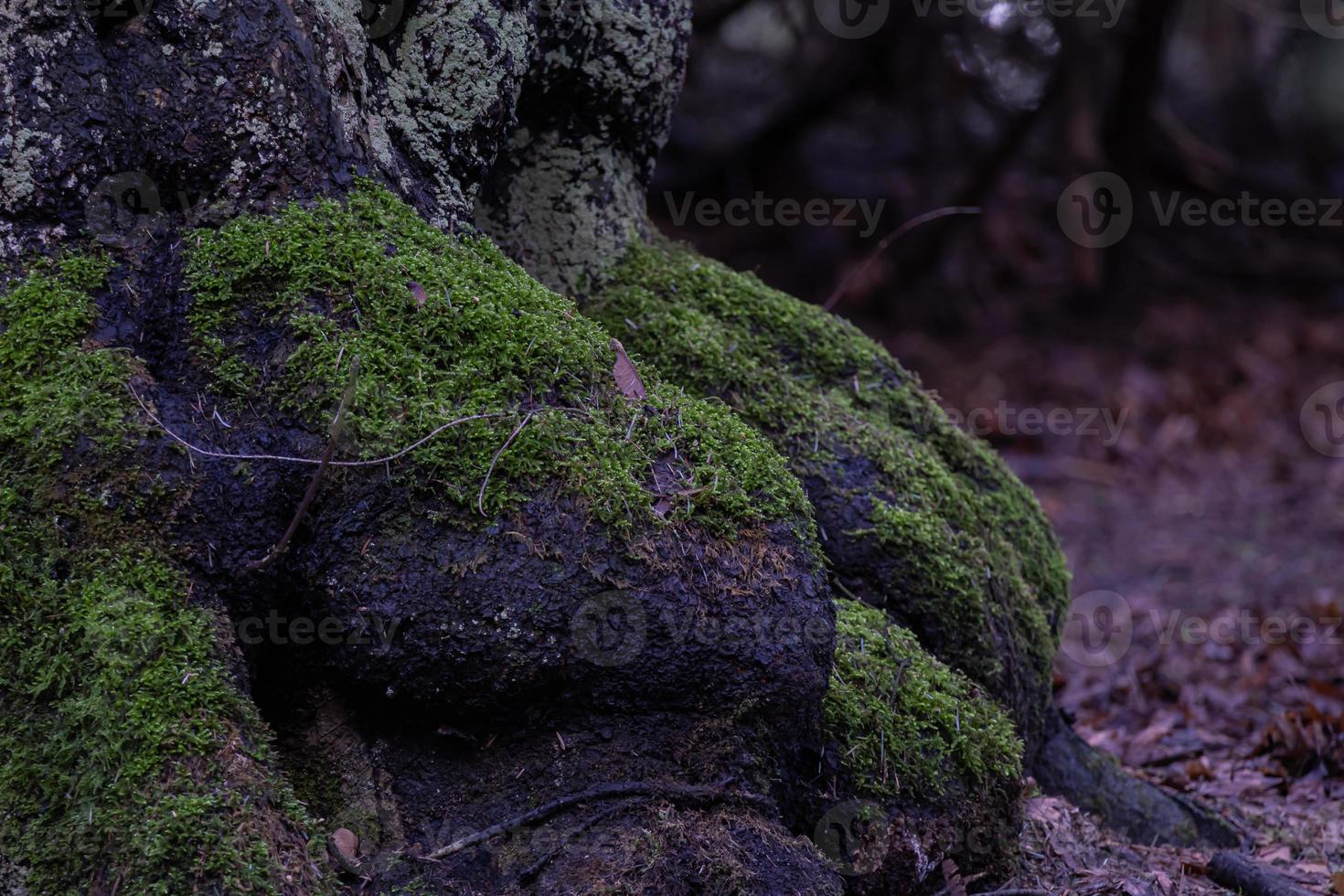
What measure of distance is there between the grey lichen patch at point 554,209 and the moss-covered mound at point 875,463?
12cm

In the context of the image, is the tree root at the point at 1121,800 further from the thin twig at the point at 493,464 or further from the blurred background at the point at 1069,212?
the blurred background at the point at 1069,212

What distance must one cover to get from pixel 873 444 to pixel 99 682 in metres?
2.16

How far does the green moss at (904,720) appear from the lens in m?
2.67

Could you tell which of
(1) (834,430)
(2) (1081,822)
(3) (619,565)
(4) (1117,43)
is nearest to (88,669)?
Answer: (3) (619,565)

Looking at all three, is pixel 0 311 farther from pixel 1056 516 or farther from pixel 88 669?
pixel 1056 516

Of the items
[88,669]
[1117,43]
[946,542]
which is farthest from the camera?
[1117,43]

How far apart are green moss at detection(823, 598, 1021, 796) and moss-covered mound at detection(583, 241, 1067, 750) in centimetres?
22

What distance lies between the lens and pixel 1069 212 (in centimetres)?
1220

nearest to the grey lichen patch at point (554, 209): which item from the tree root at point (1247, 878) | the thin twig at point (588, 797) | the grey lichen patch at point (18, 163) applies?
the grey lichen patch at point (18, 163)

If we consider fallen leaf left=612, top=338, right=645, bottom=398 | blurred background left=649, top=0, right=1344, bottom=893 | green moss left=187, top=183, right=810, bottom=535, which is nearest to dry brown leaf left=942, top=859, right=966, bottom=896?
green moss left=187, top=183, right=810, bottom=535

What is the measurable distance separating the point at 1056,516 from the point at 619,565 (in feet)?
24.2

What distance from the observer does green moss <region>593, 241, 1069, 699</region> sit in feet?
10.6

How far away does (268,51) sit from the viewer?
249 centimetres

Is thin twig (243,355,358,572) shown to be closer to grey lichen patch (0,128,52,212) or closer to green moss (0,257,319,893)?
green moss (0,257,319,893)
